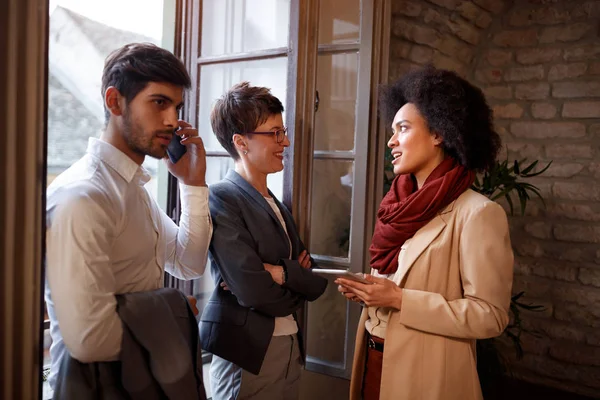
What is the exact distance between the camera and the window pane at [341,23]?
97.9 inches

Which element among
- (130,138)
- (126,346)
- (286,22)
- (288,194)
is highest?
(286,22)

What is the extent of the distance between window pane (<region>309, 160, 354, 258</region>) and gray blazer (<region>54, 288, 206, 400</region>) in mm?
1165

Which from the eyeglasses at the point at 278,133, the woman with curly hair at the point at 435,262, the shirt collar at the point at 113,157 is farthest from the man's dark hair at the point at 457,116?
the shirt collar at the point at 113,157

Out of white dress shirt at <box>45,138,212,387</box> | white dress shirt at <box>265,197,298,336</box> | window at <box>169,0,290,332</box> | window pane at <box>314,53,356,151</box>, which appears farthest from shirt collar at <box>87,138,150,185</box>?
window pane at <box>314,53,356,151</box>

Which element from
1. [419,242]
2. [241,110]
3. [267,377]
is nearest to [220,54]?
[241,110]

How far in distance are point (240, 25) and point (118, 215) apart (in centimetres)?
145

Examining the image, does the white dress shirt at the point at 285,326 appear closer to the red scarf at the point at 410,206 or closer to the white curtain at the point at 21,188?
the red scarf at the point at 410,206

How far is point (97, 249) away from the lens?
1.30 metres

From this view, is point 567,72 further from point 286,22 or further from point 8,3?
point 8,3

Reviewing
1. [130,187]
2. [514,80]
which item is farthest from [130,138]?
[514,80]

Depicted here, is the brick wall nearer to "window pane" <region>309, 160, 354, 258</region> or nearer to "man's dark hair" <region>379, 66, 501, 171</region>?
"window pane" <region>309, 160, 354, 258</region>

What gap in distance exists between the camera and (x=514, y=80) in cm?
373

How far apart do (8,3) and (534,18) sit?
11.3 feet

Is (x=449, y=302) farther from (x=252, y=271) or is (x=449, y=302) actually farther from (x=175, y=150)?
(x=175, y=150)
